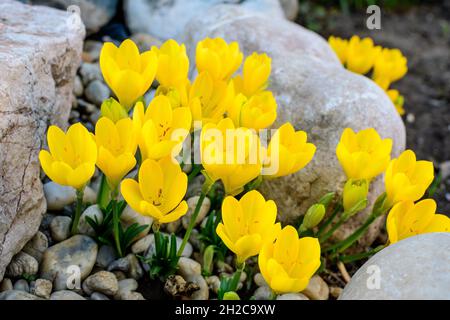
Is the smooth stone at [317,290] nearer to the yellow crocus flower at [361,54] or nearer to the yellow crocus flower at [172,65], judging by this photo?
Result: the yellow crocus flower at [172,65]

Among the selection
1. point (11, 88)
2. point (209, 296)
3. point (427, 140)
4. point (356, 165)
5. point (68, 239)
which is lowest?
point (427, 140)

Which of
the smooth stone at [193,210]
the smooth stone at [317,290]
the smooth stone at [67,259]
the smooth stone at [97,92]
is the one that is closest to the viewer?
the smooth stone at [67,259]

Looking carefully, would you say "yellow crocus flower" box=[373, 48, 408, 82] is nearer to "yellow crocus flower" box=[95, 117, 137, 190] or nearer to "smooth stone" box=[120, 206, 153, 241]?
"smooth stone" box=[120, 206, 153, 241]

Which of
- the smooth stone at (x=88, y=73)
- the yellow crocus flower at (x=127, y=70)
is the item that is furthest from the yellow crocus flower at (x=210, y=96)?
the smooth stone at (x=88, y=73)

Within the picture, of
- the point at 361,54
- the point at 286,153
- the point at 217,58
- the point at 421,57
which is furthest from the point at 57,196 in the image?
the point at 421,57
